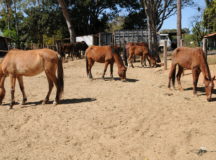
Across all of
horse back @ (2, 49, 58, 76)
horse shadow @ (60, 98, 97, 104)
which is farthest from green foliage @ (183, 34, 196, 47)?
horse back @ (2, 49, 58, 76)

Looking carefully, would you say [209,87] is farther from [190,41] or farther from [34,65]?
[190,41]

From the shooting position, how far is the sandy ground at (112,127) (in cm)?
457

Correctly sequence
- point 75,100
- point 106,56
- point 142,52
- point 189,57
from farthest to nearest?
point 142,52
point 106,56
point 189,57
point 75,100

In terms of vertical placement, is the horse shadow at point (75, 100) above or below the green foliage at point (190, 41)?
below

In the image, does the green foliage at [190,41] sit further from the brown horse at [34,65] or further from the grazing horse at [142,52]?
the brown horse at [34,65]

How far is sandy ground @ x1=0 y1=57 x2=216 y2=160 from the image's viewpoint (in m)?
4.57

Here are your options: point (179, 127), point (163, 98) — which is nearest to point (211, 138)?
point (179, 127)

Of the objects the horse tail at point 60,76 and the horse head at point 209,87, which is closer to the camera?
the horse tail at point 60,76

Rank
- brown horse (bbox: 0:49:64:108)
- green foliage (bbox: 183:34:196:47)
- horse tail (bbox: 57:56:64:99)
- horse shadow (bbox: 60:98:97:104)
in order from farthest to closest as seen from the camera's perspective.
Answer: green foliage (bbox: 183:34:196:47), horse shadow (bbox: 60:98:97:104), horse tail (bbox: 57:56:64:99), brown horse (bbox: 0:49:64:108)

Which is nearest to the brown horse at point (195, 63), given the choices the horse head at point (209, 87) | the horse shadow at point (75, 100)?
the horse head at point (209, 87)

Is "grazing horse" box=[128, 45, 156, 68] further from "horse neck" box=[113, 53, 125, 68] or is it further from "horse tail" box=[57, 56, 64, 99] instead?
"horse tail" box=[57, 56, 64, 99]

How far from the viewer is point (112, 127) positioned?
5.74 m

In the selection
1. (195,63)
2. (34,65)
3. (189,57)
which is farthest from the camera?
(189,57)

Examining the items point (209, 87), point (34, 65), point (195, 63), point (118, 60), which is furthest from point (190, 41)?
point (34, 65)
